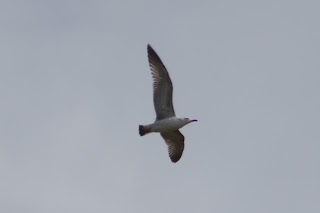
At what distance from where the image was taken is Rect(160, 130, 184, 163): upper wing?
1464 inches

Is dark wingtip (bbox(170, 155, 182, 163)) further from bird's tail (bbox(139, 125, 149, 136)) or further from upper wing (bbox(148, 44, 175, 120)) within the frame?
bird's tail (bbox(139, 125, 149, 136))

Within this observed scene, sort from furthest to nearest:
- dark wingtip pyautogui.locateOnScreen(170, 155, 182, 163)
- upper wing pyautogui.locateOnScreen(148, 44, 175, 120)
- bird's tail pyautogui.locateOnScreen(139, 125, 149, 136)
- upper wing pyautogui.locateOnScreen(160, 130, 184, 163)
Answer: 1. dark wingtip pyautogui.locateOnScreen(170, 155, 182, 163)
2. upper wing pyautogui.locateOnScreen(160, 130, 184, 163)
3. upper wing pyautogui.locateOnScreen(148, 44, 175, 120)
4. bird's tail pyautogui.locateOnScreen(139, 125, 149, 136)

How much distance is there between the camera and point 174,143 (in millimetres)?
37562

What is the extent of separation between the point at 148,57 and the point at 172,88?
164 cm

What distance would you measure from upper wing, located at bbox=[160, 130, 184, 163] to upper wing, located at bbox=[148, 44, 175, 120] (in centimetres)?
147

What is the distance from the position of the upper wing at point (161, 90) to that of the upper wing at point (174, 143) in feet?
4.81

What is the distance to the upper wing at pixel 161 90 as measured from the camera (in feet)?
117

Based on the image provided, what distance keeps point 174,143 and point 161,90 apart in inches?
112

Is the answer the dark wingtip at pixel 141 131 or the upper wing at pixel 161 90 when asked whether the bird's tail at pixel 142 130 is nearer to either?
the dark wingtip at pixel 141 131

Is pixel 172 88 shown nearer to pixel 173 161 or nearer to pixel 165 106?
pixel 165 106

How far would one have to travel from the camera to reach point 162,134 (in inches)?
1474

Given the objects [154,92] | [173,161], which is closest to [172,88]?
[154,92]

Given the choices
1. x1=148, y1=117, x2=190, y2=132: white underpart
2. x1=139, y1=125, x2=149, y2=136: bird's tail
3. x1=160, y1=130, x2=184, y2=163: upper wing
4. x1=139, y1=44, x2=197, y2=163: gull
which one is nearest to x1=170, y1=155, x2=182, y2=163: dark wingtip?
x1=160, y1=130, x2=184, y2=163: upper wing

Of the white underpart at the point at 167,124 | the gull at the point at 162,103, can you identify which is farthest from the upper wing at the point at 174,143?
the white underpart at the point at 167,124
